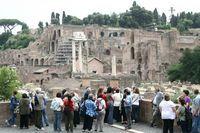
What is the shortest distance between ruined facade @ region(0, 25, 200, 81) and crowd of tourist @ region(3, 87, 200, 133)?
58861 mm

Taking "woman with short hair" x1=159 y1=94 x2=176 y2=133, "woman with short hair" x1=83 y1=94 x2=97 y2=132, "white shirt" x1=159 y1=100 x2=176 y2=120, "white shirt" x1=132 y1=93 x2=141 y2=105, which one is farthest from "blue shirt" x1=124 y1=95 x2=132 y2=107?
"white shirt" x1=159 y1=100 x2=176 y2=120

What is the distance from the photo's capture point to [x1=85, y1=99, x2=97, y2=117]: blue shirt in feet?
60.0

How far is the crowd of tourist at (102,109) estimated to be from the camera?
17.0 metres

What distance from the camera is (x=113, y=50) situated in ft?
313

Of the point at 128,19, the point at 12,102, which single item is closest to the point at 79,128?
the point at 12,102

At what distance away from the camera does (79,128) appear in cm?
1984

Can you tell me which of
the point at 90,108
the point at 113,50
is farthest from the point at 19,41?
the point at 90,108

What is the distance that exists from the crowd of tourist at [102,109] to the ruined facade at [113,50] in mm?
58861

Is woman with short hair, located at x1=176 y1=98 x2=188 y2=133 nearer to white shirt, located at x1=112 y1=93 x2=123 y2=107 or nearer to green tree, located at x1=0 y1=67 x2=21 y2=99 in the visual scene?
white shirt, located at x1=112 y1=93 x2=123 y2=107

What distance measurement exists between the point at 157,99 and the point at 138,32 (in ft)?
250

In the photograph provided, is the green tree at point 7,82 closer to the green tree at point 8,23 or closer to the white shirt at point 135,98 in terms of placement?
the white shirt at point 135,98

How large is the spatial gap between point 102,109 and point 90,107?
0.59 meters

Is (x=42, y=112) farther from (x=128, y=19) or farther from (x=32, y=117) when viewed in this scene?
(x=128, y=19)

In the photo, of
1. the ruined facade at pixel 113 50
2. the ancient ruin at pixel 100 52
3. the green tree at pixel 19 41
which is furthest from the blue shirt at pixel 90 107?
the green tree at pixel 19 41
